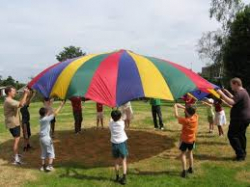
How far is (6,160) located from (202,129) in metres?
6.68

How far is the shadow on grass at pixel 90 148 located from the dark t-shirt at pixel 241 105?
2269 mm

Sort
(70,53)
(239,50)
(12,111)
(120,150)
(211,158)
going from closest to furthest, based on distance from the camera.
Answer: (120,150) → (12,111) → (211,158) → (239,50) → (70,53)

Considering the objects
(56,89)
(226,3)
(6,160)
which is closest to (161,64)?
(56,89)

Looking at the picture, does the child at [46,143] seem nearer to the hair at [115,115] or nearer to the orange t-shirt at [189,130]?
the hair at [115,115]

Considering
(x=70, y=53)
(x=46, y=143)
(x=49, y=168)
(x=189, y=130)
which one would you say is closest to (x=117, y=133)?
(x=189, y=130)

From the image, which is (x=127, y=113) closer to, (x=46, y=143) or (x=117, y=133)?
(x=46, y=143)

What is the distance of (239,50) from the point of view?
1137 inches

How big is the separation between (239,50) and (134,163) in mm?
23809

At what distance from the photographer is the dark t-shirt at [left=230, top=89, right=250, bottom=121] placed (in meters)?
7.35

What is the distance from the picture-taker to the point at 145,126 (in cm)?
1313

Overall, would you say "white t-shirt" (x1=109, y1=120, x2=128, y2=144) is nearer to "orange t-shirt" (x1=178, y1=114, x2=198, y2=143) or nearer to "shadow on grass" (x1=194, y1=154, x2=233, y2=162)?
"orange t-shirt" (x1=178, y1=114, x2=198, y2=143)

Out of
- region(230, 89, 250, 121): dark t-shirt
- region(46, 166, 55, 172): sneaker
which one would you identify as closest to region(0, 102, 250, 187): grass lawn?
region(46, 166, 55, 172): sneaker

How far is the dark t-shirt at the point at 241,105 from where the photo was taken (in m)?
7.35

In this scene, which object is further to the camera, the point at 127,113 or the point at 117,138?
the point at 127,113
